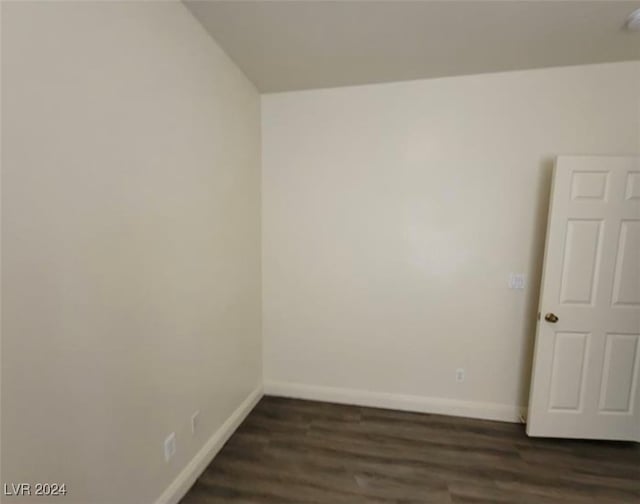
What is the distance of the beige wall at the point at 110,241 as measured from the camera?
0.99m

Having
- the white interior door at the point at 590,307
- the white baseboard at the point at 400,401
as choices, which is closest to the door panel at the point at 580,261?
the white interior door at the point at 590,307

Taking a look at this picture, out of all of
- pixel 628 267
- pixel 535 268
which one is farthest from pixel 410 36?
pixel 628 267

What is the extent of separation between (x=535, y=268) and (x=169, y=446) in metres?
2.80

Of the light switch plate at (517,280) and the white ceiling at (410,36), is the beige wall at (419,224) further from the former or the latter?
the white ceiling at (410,36)

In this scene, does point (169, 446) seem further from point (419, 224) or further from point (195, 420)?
point (419, 224)

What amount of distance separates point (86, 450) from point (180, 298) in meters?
0.75

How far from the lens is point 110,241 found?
4.25 ft

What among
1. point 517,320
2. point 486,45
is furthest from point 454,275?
point 486,45

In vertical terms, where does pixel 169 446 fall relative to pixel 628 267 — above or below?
below

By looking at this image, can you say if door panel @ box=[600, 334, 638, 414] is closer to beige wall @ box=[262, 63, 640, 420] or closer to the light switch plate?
beige wall @ box=[262, 63, 640, 420]

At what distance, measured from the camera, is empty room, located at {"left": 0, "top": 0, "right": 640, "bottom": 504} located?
3.66 feet

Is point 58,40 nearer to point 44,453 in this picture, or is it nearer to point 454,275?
point 44,453

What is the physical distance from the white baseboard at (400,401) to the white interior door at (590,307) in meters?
0.23

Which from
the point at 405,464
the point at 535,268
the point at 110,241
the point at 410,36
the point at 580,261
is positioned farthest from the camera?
the point at 535,268
